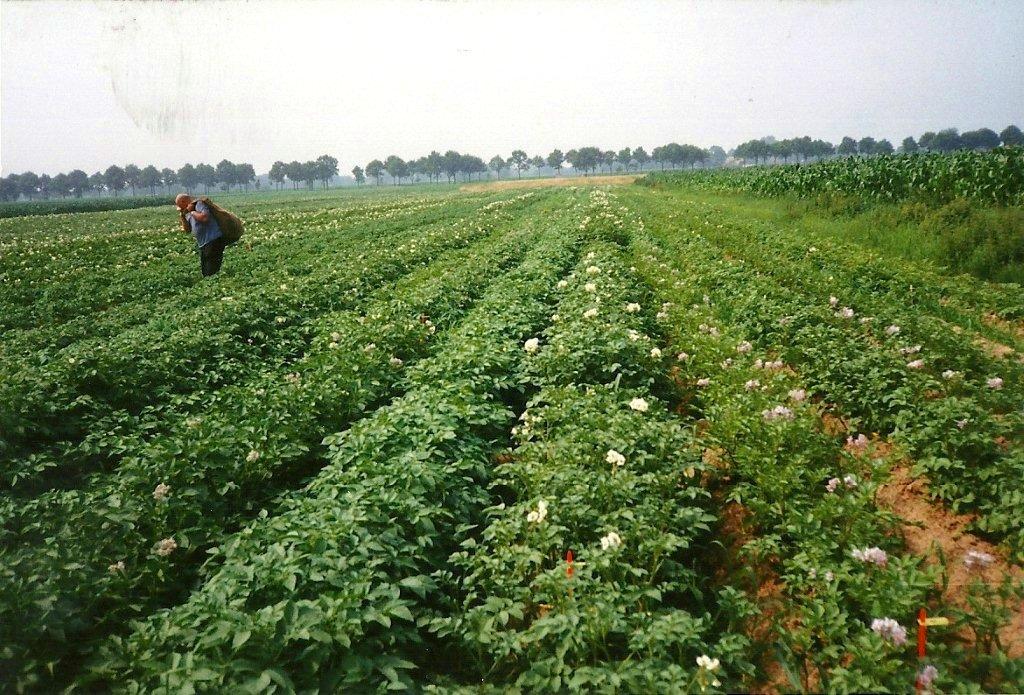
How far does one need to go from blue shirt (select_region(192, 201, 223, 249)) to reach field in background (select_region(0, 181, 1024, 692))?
231cm

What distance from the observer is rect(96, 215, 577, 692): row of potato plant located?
2.82 metres

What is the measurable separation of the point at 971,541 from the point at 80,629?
5765mm

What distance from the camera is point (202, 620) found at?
10.3 ft

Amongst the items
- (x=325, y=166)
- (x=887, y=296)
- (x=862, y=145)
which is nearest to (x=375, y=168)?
(x=325, y=166)

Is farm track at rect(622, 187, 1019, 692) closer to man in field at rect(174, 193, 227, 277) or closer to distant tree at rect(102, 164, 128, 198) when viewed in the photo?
man in field at rect(174, 193, 227, 277)

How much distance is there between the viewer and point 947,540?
3.94m

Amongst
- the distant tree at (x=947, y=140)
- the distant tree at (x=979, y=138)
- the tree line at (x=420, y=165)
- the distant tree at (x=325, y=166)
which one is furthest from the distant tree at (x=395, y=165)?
the distant tree at (x=979, y=138)

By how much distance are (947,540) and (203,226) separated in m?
11.3

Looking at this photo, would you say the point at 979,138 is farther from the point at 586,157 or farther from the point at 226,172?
the point at 226,172

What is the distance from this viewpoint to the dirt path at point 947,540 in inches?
126

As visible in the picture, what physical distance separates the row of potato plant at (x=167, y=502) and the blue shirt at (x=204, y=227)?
167 inches

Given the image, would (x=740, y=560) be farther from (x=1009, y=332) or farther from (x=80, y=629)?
(x=1009, y=332)

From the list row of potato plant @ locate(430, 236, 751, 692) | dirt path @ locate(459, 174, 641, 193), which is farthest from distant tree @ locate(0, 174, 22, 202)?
row of potato plant @ locate(430, 236, 751, 692)

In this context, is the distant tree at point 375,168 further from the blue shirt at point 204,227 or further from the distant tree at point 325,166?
the blue shirt at point 204,227
